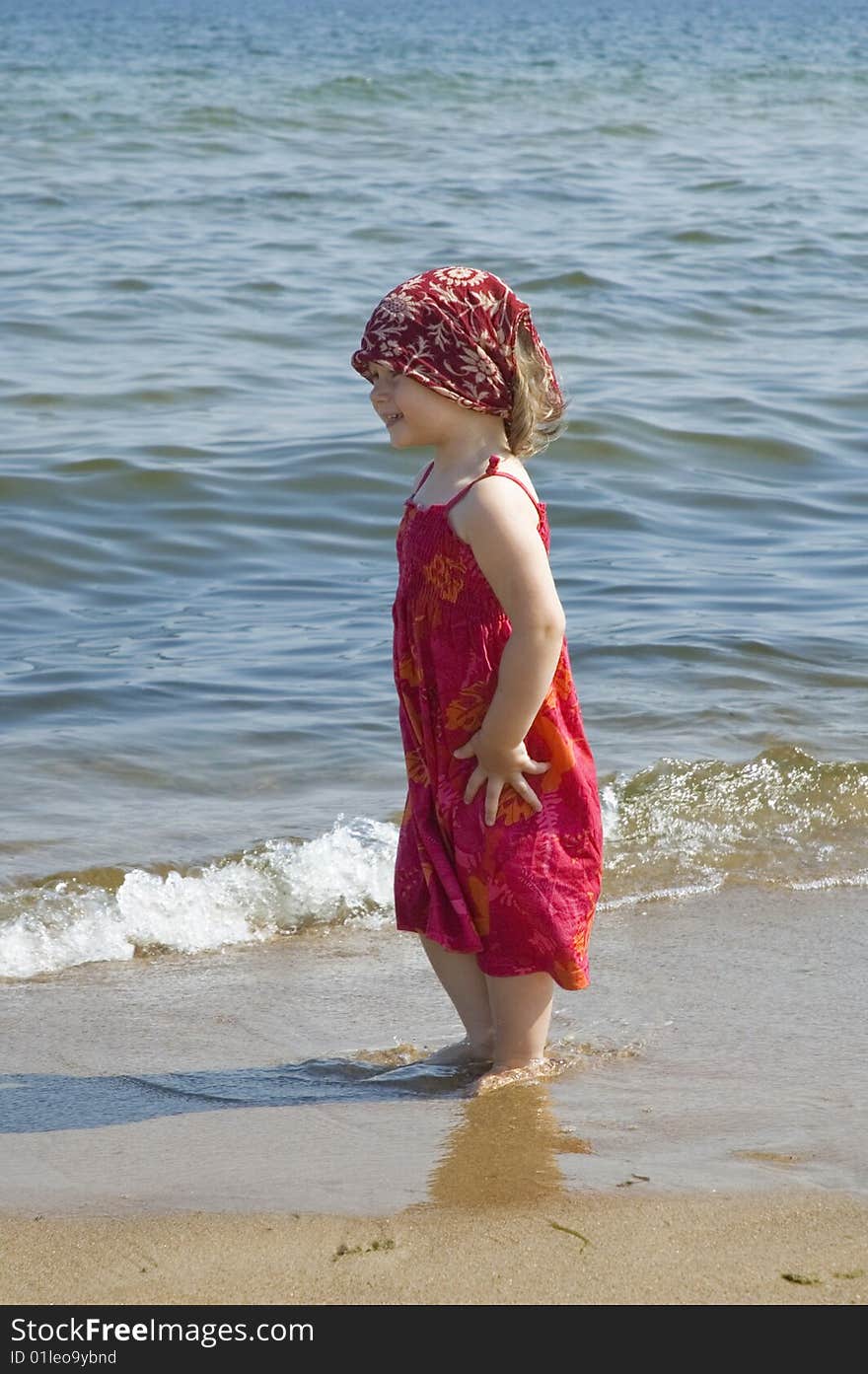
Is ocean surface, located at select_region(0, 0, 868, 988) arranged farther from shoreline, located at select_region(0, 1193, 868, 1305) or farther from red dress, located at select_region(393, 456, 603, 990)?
shoreline, located at select_region(0, 1193, 868, 1305)

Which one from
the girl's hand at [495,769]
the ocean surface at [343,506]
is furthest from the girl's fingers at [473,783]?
the ocean surface at [343,506]

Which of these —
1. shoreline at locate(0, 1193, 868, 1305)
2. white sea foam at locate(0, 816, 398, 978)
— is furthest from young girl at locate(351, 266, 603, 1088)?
white sea foam at locate(0, 816, 398, 978)

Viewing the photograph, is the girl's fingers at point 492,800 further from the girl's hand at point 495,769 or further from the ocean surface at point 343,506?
the ocean surface at point 343,506

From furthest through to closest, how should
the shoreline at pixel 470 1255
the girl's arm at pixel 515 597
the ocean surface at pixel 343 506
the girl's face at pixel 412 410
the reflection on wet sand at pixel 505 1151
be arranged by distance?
the ocean surface at pixel 343 506, the girl's face at pixel 412 410, the girl's arm at pixel 515 597, the reflection on wet sand at pixel 505 1151, the shoreline at pixel 470 1255

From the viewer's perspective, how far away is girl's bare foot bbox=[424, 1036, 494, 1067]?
322 cm

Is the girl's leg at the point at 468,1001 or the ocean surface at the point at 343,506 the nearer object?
the girl's leg at the point at 468,1001

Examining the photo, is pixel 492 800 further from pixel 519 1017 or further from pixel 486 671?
pixel 519 1017

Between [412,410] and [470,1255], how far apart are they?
Answer: 4.58 ft

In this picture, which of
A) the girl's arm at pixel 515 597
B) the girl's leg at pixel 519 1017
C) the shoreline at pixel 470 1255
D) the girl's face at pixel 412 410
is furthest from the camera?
the girl's leg at pixel 519 1017

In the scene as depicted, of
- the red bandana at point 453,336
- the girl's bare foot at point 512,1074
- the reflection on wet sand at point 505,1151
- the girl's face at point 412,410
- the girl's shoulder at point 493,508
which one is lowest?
the girl's bare foot at point 512,1074

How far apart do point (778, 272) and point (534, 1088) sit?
448 inches

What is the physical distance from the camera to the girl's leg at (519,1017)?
10.3 ft

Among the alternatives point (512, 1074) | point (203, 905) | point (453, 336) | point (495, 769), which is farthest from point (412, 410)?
point (203, 905)
